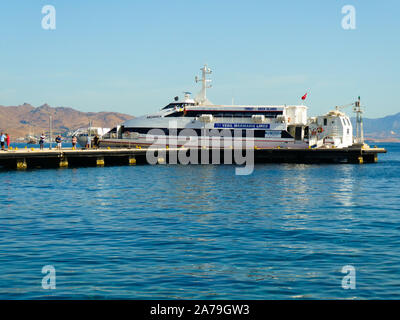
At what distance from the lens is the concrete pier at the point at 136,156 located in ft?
154

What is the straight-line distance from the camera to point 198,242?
15.9m

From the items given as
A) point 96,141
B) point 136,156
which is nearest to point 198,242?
point 136,156

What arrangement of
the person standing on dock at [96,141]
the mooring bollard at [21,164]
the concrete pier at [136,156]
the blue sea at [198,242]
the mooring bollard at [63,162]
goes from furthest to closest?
the person standing on dock at [96,141] < the mooring bollard at [63,162] < the concrete pier at [136,156] < the mooring bollard at [21,164] < the blue sea at [198,242]

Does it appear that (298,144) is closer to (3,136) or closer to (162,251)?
(3,136)

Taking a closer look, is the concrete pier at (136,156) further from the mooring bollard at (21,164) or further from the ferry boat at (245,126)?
the ferry boat at (245,126)

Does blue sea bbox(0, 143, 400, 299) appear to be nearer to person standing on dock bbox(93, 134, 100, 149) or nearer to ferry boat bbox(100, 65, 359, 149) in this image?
ferry boat bbox(100, 65, 359, 149)

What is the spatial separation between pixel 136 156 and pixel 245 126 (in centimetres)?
1291

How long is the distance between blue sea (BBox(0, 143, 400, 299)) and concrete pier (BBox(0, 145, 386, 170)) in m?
16.3

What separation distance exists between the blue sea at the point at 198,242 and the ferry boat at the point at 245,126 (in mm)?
26540

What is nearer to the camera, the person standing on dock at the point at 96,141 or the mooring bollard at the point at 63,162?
the mooring bollard at the point at 63,162

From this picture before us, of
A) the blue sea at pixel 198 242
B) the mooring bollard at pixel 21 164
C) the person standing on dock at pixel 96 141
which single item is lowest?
the blue sea at pixel 198 242

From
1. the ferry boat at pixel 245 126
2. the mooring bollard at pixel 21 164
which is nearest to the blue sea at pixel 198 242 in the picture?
the mooring bollard at pixel 21 164
